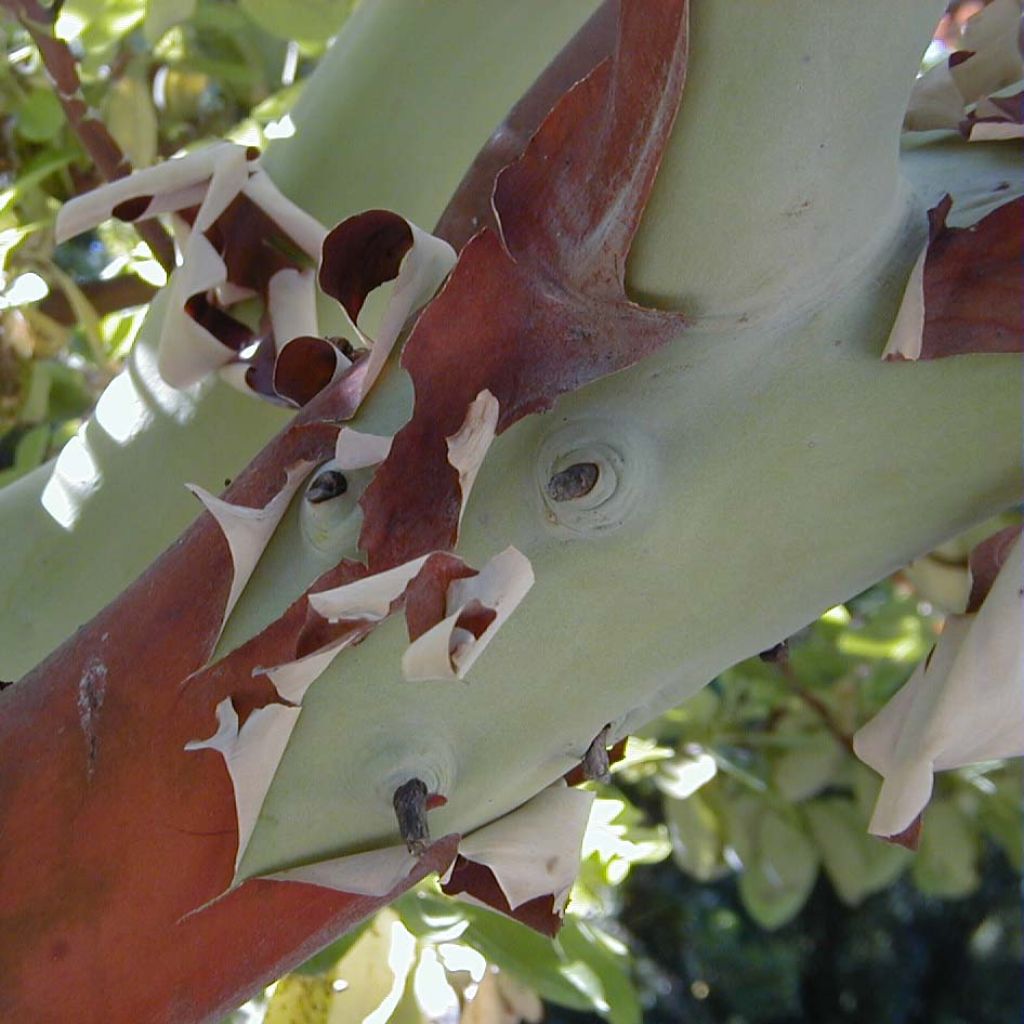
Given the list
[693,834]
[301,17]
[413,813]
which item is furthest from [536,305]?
Result: [693,834]

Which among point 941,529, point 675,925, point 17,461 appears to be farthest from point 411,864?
point 675,925

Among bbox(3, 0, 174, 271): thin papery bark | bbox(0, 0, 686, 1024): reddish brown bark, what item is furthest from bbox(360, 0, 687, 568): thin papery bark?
bbox(3, 0, 174, 271): thin papery bark

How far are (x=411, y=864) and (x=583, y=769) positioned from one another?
62 millimetres

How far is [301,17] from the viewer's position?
80 centimetres

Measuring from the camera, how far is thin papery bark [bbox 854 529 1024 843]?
1.22ft

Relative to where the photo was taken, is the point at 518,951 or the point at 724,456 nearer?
the point at 724,456

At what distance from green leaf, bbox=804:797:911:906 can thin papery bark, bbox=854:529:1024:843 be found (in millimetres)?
707

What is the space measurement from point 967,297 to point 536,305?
11 cm

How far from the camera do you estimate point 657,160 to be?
0.33m

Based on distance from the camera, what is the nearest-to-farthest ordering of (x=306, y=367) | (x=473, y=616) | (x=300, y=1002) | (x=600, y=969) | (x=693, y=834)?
1. (x=473, y=616)
2. (x=306, y=367)
3. (x=300, y=1002)
4. (x=600, y=969)
5. (x=693, y=834)

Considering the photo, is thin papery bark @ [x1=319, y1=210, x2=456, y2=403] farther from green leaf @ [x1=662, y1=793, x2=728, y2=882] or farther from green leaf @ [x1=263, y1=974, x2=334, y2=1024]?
green leaf @ [x1=662, y1=793, x2=728, y2=882]

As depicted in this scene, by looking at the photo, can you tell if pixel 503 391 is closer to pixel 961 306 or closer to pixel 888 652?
Result: pixel 961 306

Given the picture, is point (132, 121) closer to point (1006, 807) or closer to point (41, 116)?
point (41, 116)

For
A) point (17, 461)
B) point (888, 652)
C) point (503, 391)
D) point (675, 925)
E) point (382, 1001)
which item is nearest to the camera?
point (503, 391)
